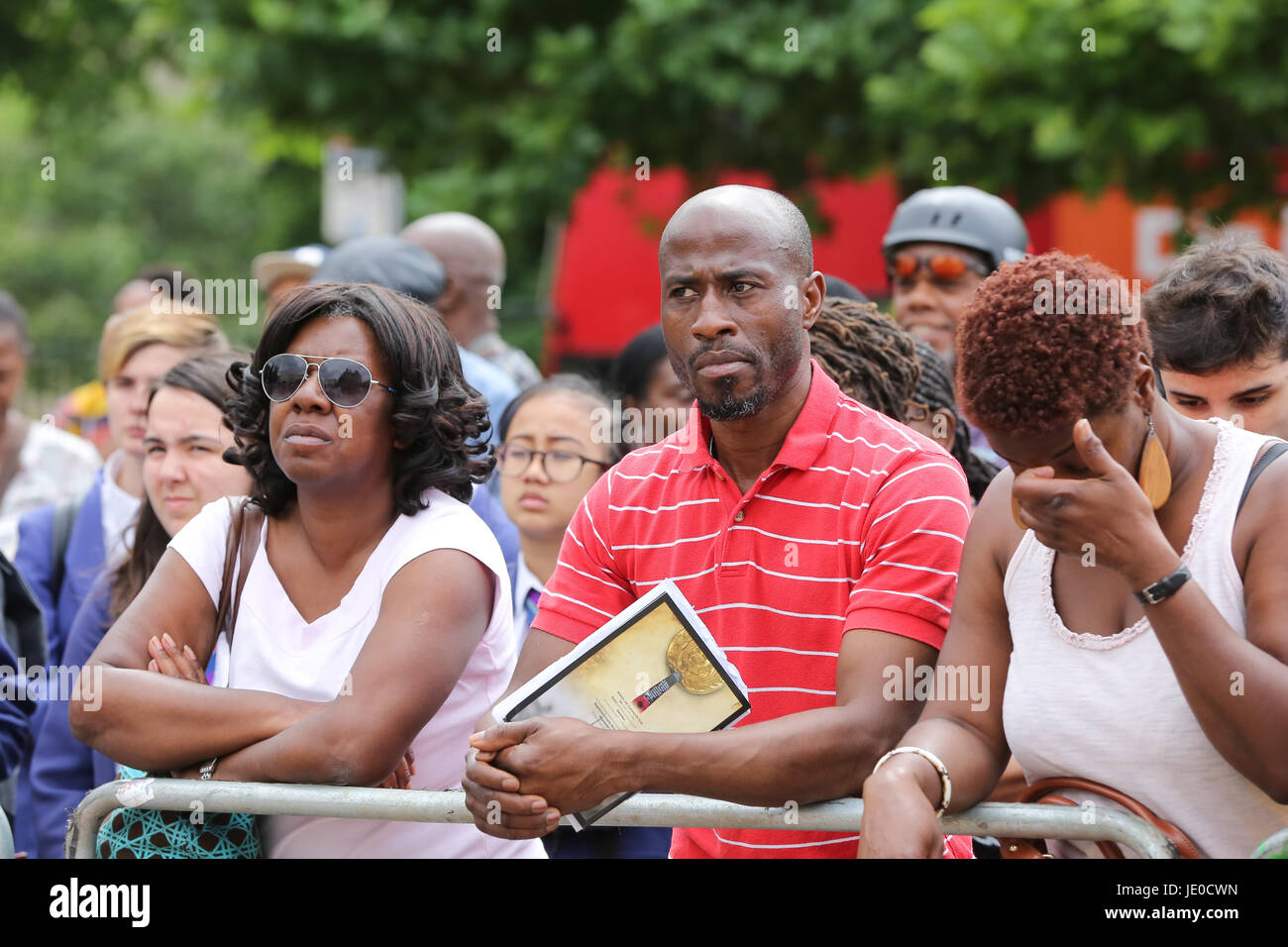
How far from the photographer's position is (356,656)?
10.4 feet

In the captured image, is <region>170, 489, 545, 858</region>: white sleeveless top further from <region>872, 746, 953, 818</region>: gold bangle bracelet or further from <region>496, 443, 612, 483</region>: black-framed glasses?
<region>496, 443, 612, 483</region>: black-framed glasses

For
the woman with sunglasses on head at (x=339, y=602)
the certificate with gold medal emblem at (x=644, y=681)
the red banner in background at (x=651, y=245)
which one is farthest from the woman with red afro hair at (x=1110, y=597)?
the red banner in background at (x=651, y=245)

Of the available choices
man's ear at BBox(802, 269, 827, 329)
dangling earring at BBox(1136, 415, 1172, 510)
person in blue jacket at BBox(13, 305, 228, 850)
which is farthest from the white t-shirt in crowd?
dangling earring at BBox(1136, 415, 1172, 510)

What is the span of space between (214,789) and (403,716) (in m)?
0.39

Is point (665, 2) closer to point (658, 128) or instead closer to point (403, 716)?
point (658, 128)

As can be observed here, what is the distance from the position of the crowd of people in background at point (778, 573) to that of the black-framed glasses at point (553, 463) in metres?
1.01

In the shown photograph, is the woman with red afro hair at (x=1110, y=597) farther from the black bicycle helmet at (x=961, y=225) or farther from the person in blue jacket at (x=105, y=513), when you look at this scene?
the person in blue jacket at (x=105, y=513)

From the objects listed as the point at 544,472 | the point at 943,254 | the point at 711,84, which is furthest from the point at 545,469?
the point at 711,84

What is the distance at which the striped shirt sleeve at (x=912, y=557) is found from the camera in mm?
2756

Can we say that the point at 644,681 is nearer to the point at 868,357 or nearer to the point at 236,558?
the point at 236,558

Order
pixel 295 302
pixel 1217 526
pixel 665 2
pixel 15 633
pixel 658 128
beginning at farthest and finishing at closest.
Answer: pixel 658 128
pixel 665 2
pixel 15 633
pixel 295 302
pixel 1217 526

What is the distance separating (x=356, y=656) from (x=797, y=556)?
977mm

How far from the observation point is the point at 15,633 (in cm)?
418
